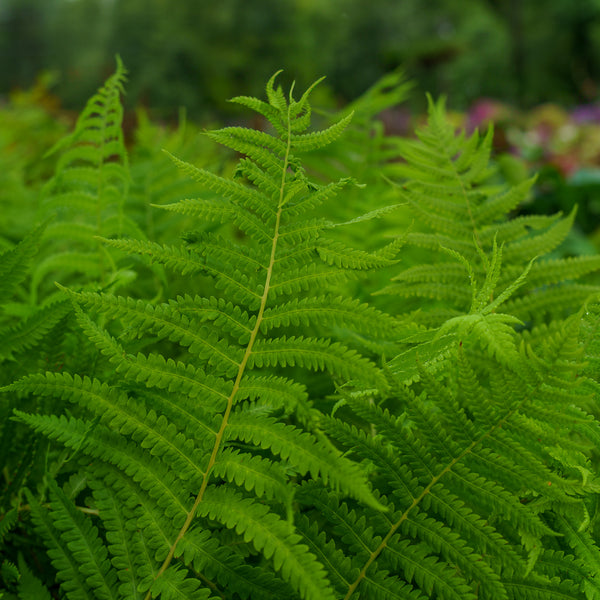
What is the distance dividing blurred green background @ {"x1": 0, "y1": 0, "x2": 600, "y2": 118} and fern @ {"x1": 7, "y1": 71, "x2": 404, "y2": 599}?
1826cm

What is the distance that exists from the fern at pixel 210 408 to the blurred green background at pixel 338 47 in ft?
59.9

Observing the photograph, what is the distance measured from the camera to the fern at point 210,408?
47 centimetres

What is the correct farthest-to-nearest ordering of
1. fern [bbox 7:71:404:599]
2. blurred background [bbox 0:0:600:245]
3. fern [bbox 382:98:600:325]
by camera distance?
blurred background [bbox 0:0:600:245], fern [bbox 382:98:600:325], fern [bbox 7:71:404:599]

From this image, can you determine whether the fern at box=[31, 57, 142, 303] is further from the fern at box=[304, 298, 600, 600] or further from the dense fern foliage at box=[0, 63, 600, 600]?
the fern at box=[304, 298, 600, 600]

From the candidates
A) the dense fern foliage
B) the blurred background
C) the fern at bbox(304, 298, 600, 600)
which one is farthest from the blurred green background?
the fern at bbox(304, 298, 600, 600)

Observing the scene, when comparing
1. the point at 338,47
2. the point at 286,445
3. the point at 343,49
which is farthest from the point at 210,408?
the point at 343,49

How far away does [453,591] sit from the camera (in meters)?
0.46

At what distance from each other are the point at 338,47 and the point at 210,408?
26.9 metres

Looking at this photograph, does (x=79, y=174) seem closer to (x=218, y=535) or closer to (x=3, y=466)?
(x=3, y=466)

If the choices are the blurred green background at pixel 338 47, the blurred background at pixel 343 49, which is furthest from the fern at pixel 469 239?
the blurred green background at pixel 338 47

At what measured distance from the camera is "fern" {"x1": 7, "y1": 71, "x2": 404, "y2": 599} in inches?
18.6

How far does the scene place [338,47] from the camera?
2497 cm

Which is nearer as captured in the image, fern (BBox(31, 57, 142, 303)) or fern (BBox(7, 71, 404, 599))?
fern (BBox(7, 71, 404, 599))

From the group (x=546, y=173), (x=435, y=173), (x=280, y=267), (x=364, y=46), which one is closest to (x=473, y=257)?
(x=435, y=173)
